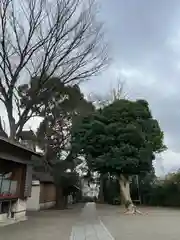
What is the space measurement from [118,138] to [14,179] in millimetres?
9263

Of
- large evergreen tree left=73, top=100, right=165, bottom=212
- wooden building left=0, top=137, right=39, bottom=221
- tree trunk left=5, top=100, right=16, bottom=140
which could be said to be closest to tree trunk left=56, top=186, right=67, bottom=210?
large evergreen tree left=73, top=100, right=165, bottom=212

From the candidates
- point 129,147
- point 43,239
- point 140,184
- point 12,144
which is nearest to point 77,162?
point 129,147

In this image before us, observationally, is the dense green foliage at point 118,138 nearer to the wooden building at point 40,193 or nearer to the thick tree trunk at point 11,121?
the wooden building at point 40,193

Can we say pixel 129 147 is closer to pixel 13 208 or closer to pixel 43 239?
pixel 13 208

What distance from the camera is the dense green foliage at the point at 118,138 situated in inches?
899

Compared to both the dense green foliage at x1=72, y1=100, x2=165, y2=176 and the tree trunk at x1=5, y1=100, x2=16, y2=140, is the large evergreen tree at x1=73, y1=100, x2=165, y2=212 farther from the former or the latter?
the tree trunk at x1=5, y1=100, x2=16, y2=140

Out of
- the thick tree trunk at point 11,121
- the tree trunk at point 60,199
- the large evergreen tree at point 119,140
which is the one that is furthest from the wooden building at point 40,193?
the thick tree trunk at point 11,121

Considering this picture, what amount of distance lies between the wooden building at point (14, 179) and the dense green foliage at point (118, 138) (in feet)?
24.1

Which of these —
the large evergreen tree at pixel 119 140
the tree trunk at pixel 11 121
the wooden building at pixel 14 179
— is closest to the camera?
the wooden building at pixel 14 179

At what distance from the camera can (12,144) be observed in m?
13.6

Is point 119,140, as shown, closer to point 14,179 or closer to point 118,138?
point 118,138

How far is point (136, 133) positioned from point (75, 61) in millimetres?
8434

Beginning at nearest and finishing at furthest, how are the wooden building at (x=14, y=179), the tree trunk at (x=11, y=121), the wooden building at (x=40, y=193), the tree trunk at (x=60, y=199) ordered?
1. the wooden building at (x=14, y=179)
2. the tree trunk at (x=11, y=121)
3. the wooden building at (x=40, y=193)
4. the tree trunk at (x=60, y=199)

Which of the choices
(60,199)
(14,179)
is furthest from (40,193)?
(14,179)
